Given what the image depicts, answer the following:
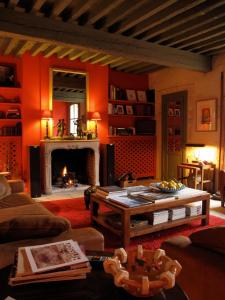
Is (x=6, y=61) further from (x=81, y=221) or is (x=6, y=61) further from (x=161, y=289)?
(x=161, y=289)

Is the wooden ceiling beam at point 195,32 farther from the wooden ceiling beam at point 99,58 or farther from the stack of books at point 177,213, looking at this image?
the stack of books at point 177,213

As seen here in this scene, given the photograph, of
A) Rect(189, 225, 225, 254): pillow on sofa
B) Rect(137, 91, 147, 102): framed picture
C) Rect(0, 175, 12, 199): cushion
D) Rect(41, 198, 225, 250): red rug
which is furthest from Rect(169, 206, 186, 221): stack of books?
Rect(137, 91, 147, 102): framed picture

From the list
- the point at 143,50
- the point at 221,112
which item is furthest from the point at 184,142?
the point at 143,50

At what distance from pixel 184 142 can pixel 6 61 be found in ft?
13.1

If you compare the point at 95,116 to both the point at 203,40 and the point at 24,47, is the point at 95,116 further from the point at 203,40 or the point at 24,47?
the point at 203,40

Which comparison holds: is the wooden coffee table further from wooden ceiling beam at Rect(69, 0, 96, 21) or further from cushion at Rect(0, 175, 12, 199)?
wooden ceiling beam at Rect(69, 0, 96, 21)

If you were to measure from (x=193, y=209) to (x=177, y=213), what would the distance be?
28cm

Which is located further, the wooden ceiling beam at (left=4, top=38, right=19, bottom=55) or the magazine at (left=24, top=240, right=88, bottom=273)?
the wooden ceiling beam at (left=4, top=38, right=19, bottom=55)

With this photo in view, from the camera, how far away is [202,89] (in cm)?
556

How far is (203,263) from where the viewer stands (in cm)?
129

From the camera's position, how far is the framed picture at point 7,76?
5219mm

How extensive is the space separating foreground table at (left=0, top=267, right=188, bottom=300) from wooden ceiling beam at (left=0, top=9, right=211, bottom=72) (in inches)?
126

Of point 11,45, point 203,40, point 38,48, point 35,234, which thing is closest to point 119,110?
point 38,48

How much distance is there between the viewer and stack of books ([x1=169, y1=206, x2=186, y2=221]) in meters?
3.15
